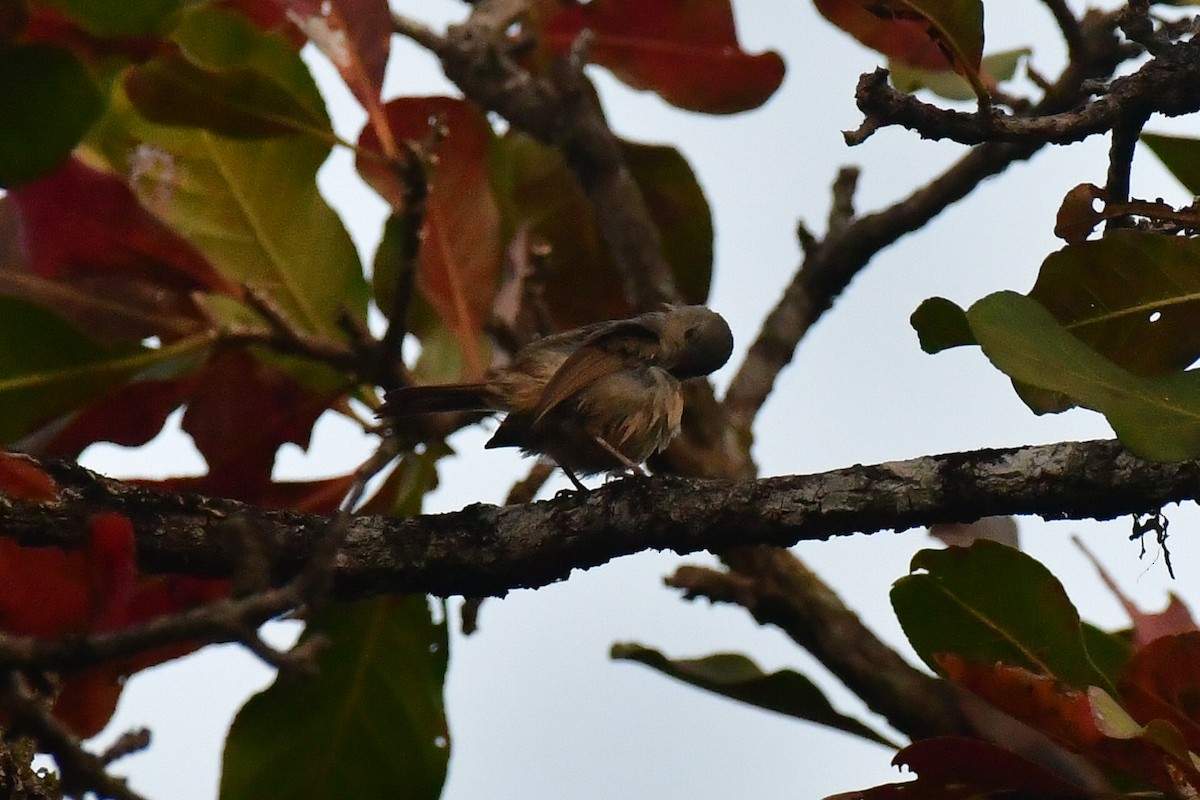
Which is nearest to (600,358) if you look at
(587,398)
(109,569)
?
(587,398)

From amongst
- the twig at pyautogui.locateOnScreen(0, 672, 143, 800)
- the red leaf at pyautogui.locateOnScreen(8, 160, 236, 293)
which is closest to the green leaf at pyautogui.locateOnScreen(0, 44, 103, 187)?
the red leaf at pyautogui.locateOnScreen(8, 160, 236, 293)

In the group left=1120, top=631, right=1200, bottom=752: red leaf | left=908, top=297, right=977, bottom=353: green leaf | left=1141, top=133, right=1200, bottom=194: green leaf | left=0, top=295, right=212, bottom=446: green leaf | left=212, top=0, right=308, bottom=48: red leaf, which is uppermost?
left=212, top=0, right=308, bottom=48: red leaf

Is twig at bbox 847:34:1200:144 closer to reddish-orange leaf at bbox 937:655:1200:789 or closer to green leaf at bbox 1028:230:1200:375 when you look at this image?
green leaf at bbox 1028:230:1200:375

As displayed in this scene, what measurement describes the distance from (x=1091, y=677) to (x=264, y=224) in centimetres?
232

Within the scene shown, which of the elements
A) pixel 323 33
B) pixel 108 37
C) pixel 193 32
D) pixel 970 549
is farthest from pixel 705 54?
pixel 970 549

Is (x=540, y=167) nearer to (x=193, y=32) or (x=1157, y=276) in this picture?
(x=193, y=32)

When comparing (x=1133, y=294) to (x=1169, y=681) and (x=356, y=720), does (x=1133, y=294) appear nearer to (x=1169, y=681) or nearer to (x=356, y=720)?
(x=1169, y=681)

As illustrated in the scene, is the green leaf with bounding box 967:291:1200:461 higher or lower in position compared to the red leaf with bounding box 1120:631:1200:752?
higher

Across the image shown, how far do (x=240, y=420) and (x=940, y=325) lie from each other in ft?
5.76

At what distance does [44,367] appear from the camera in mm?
2904

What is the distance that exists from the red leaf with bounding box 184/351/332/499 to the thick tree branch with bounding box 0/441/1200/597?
93 centimetres

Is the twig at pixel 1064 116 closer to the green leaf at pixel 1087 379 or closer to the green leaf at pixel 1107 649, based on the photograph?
the green leaf at pixel 1087 379

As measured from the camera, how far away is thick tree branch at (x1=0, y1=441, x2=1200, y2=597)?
2168mm

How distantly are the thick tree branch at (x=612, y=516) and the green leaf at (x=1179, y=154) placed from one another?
724 mm
